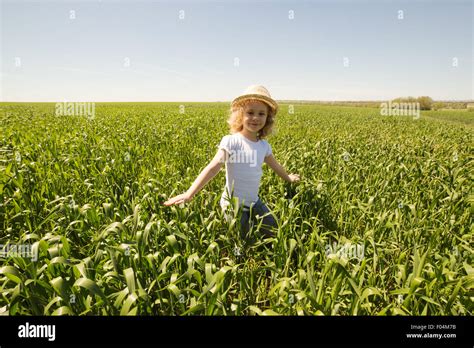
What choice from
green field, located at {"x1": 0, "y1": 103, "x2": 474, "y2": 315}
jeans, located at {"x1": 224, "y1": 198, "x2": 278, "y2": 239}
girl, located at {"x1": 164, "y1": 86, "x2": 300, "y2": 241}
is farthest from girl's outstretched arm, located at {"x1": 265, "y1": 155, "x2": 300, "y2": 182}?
jeans, located at {"x1": 224, "y1": 198, "x2": 278, "y2": 239}

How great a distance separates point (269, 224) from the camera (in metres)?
2.99

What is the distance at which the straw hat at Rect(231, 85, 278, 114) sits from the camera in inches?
110

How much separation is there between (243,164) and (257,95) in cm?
73

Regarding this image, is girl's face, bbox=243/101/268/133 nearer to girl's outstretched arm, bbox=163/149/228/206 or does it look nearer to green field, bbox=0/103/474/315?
girl's outstretched arm, bbox=163/149/228/206

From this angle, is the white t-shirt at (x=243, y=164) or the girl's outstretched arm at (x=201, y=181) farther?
the white t-shirt at (x=243, y=164)

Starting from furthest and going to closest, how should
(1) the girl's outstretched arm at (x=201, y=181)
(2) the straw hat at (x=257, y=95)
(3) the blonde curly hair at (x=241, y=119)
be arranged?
(3) the blonde curly hair at (x=241, y=119)
(2) the straw hat at (x=257, y=95)
(1) the girl's outstretched arm at (x=201, y=181)

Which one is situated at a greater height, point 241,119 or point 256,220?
point 241,119

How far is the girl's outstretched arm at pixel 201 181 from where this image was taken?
8.43 feet

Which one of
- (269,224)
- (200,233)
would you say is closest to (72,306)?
(200,233)

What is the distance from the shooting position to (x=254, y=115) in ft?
9.54

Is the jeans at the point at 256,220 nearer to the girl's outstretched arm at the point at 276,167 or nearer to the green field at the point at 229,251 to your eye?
the green field at the point at 229,251
